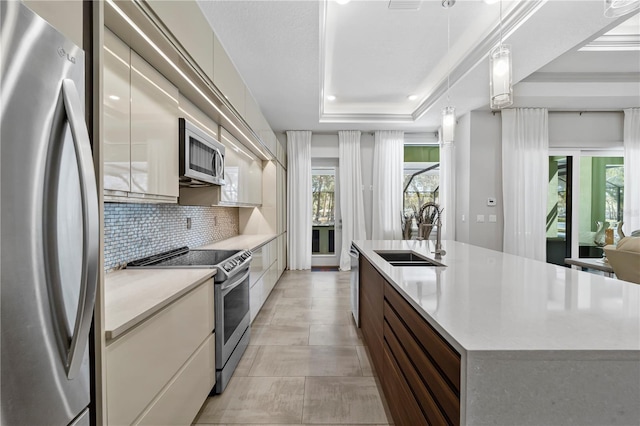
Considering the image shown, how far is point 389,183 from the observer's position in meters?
5.64

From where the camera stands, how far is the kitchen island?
0.73 m

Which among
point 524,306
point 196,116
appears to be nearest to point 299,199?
point 196,116

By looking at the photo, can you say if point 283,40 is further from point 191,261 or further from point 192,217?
point 191,261

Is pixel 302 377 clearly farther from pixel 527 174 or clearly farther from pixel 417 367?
pixel 527 174

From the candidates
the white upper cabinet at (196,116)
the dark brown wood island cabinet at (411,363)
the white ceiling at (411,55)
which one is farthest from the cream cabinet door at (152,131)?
the dark brown wood island cabinet at (411,363)

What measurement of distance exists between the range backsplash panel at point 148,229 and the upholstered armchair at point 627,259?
378 cm

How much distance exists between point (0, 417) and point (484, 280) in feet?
5.65

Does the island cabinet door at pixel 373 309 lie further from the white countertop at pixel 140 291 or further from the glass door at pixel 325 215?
the glass door at pixel 325 215

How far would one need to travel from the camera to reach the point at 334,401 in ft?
6.11

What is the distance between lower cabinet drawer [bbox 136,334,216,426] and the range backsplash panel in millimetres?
773

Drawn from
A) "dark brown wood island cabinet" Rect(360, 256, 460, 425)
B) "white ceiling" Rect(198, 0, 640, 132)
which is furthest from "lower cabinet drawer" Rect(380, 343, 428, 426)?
"white ceiling" Rect(198, 0, 640, 132)

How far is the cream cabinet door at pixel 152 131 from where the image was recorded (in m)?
1.46

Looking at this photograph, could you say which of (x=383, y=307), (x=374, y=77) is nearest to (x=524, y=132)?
(x=374, y=77)

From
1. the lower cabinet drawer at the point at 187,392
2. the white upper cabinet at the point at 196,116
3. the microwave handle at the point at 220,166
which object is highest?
the white upper cabinet at the point at 196,116
